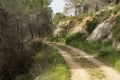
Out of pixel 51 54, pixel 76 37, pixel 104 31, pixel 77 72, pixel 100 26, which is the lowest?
pixel 77 72

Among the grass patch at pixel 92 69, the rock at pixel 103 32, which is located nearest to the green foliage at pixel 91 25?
the rock at pixel 103 32

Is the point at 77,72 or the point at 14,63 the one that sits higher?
the point at 14,63

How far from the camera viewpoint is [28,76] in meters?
27.0

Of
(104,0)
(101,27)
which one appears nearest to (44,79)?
(101,27)

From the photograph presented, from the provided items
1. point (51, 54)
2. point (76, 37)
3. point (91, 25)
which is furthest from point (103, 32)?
point (76, 37)

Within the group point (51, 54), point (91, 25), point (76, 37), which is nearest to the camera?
point (51, 54)

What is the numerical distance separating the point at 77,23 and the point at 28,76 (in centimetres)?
3343

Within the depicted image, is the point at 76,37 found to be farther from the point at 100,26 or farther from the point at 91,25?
the point at 100,26

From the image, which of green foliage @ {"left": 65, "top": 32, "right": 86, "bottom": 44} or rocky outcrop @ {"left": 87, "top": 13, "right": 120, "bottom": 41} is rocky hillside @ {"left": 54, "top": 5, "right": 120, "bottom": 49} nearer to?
rocky outcrop @ {"left": 87, "top": 13, "right": 120, "bottom": 41}

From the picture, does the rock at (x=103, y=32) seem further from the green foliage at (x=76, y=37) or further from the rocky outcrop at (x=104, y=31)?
the green foliage at (x=76, y=37)

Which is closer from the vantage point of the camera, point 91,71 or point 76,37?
point 91,71

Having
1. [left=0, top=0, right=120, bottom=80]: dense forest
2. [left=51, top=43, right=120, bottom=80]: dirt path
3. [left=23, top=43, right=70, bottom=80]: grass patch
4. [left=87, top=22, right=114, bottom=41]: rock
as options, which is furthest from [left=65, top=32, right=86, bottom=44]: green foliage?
[left=51, top=43, right=120, bottom=80]: dirt path

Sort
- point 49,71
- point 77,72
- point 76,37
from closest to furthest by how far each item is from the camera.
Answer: point 77,72 → point 49,71 → point 76,37

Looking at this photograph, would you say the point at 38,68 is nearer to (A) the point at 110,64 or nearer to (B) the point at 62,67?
(B) the point at 62,67
